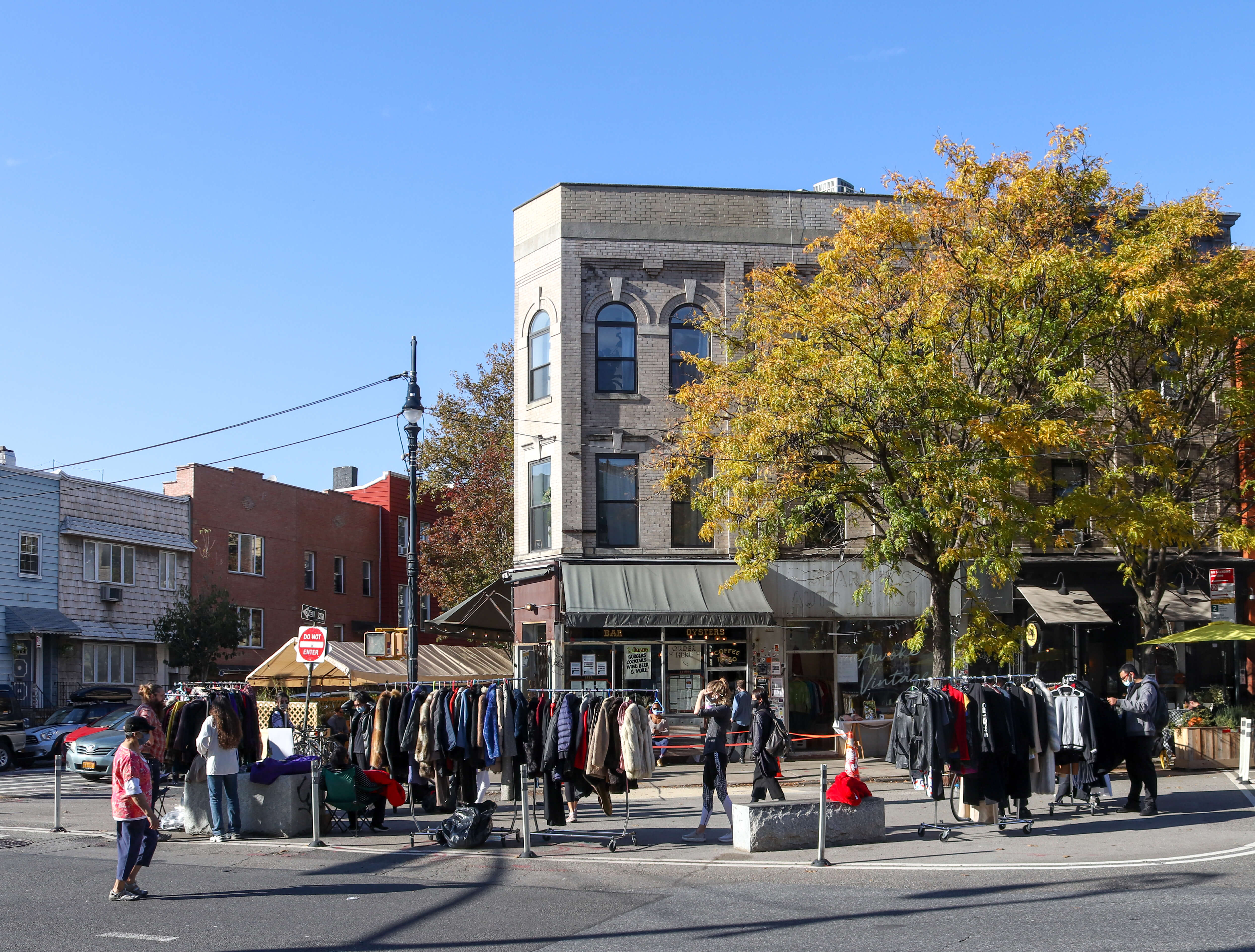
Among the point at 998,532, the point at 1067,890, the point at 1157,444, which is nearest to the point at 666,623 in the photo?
the point at 998,532

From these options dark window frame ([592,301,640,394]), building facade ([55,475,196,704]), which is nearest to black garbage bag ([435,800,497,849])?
dark window frame ([592,301,640,394])

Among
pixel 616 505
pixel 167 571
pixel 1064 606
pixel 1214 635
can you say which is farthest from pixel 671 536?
pixel 167 571

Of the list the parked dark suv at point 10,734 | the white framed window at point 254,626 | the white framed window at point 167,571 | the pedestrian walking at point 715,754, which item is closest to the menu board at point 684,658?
the pedestrian walking at point 715,754

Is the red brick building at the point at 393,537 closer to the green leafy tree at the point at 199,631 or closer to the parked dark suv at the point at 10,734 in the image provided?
the green leafy tree at the point at 199,631

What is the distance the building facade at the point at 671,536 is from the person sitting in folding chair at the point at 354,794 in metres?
10.3

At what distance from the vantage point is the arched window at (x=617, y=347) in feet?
88.5

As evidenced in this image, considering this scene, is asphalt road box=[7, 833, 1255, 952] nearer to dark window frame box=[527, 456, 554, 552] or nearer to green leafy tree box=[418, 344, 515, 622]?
dark window frame box=[527, 456, 554, 552]

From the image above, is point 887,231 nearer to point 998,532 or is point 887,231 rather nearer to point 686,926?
point 998,532

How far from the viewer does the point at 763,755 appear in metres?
15.1

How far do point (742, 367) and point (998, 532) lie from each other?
6007 mm

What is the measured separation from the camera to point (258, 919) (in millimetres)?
9727

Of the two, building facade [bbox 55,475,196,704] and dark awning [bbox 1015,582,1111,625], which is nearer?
dark awning [bbox 1015,582,1111,625]

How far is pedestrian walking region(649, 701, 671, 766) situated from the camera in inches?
790

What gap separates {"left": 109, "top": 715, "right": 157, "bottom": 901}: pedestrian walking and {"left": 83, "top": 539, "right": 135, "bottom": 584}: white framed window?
99.8ft
